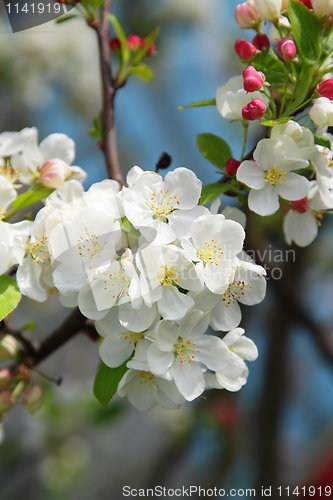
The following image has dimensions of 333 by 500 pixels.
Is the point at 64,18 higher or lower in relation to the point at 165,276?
higher

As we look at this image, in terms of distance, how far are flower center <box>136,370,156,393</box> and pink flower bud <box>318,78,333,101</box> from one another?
0.73 metres

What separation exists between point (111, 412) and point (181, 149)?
7.67 feet

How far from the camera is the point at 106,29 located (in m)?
1.33

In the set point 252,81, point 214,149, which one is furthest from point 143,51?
point 252,81

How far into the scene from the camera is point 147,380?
903 mm

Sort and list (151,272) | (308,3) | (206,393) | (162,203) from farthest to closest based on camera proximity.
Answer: (206,393), (308,3), (162,203), (151,272)

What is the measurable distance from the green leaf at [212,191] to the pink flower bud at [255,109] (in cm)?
16

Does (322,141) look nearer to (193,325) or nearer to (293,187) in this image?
(293,187)

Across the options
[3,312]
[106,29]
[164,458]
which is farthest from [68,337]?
[164,458]

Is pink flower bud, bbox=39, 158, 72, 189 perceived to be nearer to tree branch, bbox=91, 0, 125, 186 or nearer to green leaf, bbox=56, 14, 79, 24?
tree branch, bbox=91, 0, 125, 186

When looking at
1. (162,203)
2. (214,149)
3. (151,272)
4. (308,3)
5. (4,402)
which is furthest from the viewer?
(4,402)

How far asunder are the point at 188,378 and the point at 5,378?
623mm

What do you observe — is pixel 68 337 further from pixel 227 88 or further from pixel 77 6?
pixel 77 6

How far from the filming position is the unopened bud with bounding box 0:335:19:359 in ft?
3.72
